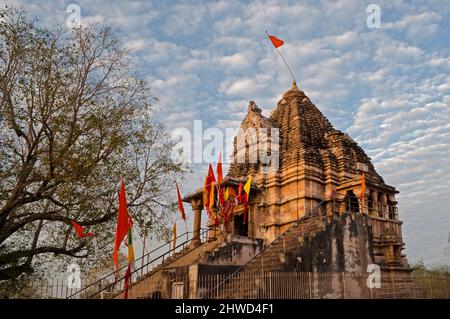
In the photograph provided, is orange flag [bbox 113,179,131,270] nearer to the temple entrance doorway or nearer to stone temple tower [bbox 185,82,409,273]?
stone temple tower [bbox 185,82,409,273]

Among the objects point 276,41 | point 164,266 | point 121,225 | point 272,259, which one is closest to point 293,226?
point 272,259

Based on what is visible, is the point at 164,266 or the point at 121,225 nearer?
the point at 121,225

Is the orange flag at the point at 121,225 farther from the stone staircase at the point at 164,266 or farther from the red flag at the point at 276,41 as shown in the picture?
the red flag at the point at 276,41

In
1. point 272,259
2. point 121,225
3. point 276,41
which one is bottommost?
point 272,259

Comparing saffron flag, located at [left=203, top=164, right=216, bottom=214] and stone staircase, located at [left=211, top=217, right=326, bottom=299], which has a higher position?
saffron flag, located at [left=203, top=164, right=216, bottom=214]

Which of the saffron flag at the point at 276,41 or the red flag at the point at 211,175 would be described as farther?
the saffron flag at the point at 276,41

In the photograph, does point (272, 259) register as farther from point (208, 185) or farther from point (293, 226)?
point (208, 185)

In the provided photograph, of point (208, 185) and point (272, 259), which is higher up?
point (208, 185)

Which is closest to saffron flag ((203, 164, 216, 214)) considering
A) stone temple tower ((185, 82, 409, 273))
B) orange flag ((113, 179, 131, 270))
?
stone temple tower ((185, 82, 409, 273))

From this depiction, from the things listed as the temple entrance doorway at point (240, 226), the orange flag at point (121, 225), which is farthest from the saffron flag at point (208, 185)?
the orange flag at point (121, 225)

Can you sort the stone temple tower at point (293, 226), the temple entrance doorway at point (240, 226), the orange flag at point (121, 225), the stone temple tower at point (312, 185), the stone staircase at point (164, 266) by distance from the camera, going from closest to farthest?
the orange flag at point (121, 225), the stone temple tower at point (293, 226), the stone staircase at point (164, 266), the stone temple tower at point (312, 185), the temple entrance doorway at point (240, 226)

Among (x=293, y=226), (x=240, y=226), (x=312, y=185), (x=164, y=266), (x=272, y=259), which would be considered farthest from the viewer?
(x=240, y=226)
